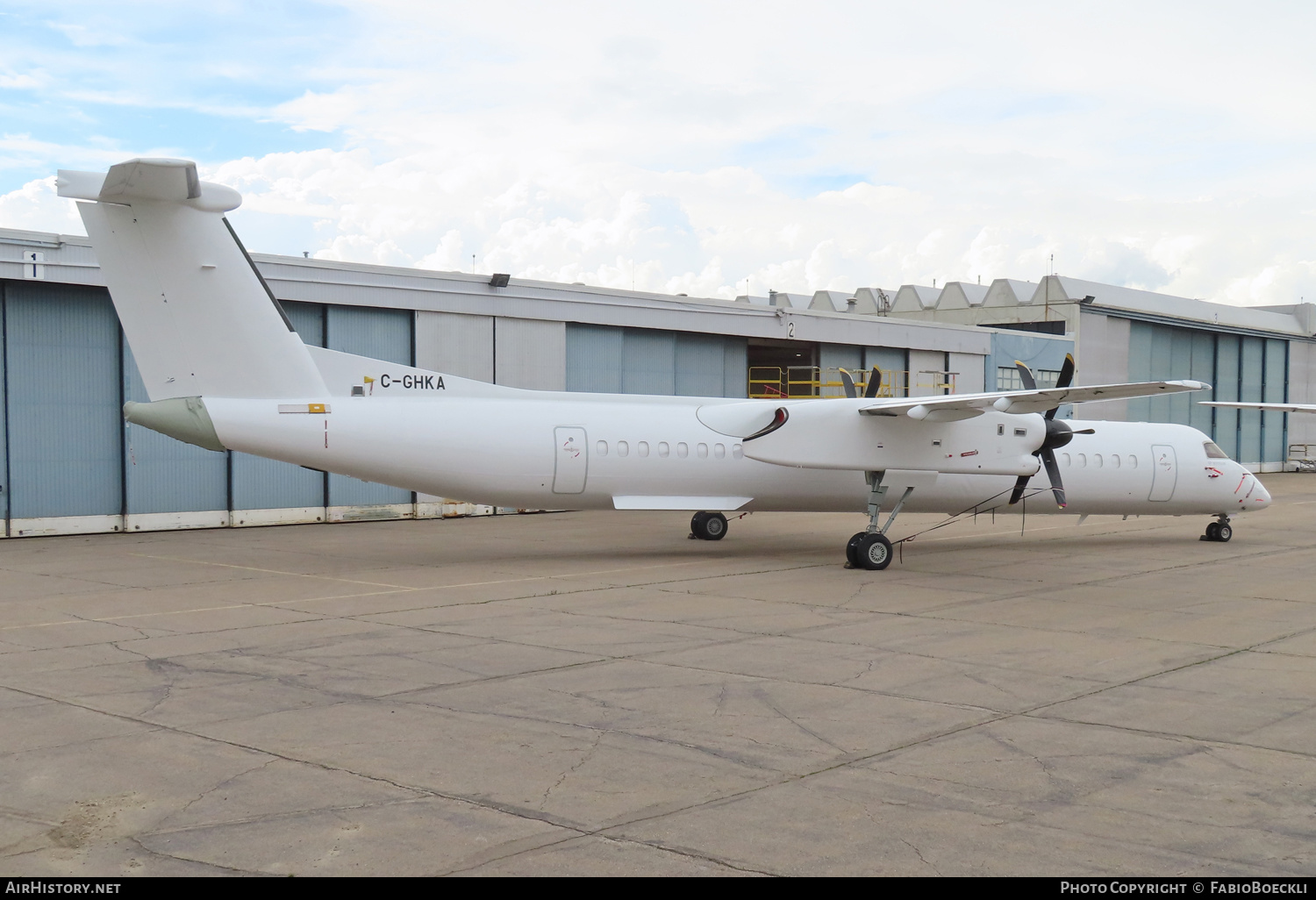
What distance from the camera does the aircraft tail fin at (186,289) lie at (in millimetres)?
14125

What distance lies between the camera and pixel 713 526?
73.5 feet

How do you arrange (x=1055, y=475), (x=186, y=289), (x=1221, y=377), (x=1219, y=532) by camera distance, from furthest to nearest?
1. (x=1221, y=377)
2. (x=1219, y=532)
3. (x=1055, y=475)
4. (x=186, y=289)

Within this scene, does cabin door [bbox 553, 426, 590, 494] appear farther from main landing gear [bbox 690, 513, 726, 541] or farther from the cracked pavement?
main landing gear [bbox 690, 513, 726, 541]

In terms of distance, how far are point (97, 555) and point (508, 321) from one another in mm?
12596

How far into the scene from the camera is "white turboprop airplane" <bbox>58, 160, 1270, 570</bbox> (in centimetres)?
1485

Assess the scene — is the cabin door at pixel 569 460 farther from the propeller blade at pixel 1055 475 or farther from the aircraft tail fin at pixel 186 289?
the propeller blade at pixel 1055 475

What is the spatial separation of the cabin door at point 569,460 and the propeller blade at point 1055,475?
26.8ft

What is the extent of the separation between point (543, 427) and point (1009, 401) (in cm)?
761

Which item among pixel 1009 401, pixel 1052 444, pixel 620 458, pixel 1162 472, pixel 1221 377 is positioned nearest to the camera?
pixel 1009 401

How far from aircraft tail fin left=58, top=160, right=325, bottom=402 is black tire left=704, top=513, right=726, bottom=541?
9034 mm

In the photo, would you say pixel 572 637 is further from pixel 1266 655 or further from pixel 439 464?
pixel 1266 655

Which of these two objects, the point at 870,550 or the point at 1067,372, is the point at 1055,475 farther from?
the point at 870,550

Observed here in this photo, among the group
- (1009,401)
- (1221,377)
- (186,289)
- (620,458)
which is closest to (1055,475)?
(1009,401)

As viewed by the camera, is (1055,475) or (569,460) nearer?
(569,460)
